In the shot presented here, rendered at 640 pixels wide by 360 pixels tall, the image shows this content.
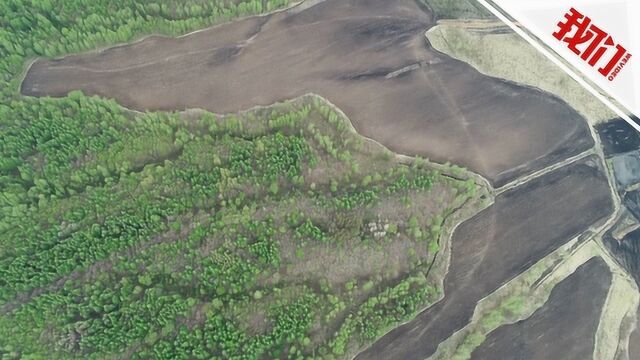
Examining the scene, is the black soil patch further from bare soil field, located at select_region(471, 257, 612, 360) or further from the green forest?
the green forest

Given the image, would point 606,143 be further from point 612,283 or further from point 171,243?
point 171,243

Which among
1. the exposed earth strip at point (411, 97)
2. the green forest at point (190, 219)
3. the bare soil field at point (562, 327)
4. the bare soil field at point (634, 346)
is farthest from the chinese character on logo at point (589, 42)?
the bare soil field at point (634, 346)

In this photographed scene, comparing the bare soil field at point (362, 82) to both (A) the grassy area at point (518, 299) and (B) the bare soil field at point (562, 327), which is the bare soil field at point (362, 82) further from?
(B) the bare soil field at point (562, 327)

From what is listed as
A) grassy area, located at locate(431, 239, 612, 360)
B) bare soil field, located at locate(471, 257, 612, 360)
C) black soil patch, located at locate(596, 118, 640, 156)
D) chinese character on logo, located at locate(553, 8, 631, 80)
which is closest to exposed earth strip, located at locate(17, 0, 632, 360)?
grassy area, located at locate(431, 239, 612, 360)

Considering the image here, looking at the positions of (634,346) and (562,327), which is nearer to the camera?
(562,327)

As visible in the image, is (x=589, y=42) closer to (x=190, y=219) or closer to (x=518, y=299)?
(x=518, y=299)

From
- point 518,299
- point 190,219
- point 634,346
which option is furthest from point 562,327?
point 190,219
